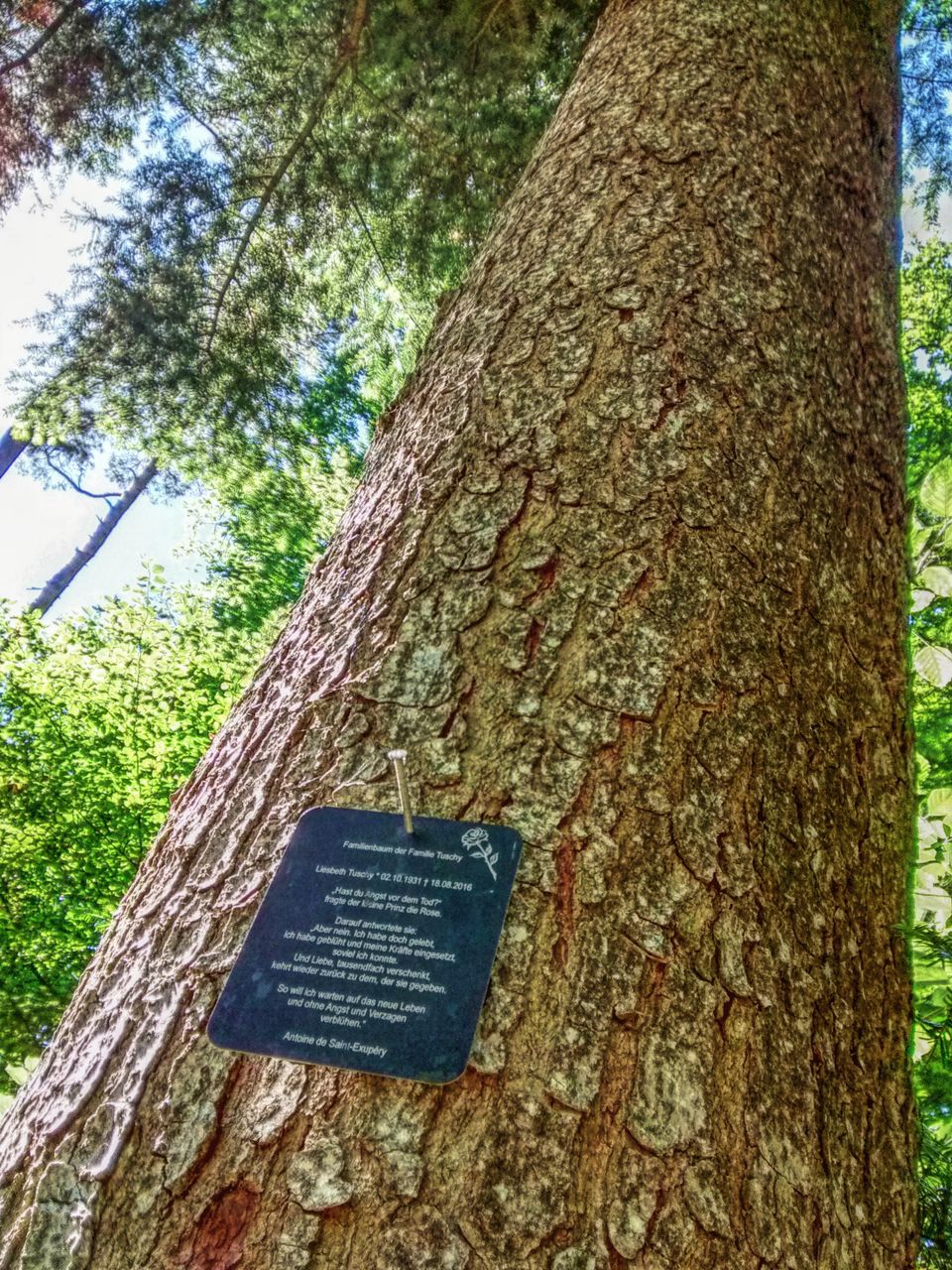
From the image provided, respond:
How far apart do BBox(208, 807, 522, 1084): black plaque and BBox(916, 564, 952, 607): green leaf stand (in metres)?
1.33

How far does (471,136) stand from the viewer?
15.0 feet

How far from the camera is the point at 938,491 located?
5.68 ft

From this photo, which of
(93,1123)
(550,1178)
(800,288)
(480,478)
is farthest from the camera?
(800,288)

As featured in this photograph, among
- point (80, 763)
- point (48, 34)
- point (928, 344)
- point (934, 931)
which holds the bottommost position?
point (934, 931)

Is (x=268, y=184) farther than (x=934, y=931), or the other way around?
(x=268, y=184)

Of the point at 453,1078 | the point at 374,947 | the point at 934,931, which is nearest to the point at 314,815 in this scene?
the point at 374,947

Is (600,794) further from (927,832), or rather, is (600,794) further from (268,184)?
(268,184)

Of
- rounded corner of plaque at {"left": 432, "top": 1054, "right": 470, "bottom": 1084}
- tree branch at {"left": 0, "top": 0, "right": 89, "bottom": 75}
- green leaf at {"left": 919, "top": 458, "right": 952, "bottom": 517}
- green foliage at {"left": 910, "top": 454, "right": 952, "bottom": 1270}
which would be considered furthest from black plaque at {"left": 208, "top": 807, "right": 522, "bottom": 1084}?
tree branch at {"left": 0, "top": 0, "right": 89, "bottom": 75}

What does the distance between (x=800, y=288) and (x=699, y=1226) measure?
5.60 ft

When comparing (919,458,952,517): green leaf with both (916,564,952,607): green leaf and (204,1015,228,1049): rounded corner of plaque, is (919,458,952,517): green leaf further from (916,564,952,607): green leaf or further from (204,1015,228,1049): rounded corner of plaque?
(204,1015,228,1049): rounded corner of plaque

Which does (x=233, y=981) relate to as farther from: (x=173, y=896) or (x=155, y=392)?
(x=155, y=392)

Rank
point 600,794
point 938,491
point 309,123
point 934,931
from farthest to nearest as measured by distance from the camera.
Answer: point 309,123
point 938,491
point 934,931
point 600,794

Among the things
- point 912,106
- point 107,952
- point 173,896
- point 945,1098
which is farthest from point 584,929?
point 912,106

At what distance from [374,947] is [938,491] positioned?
1543 mm
